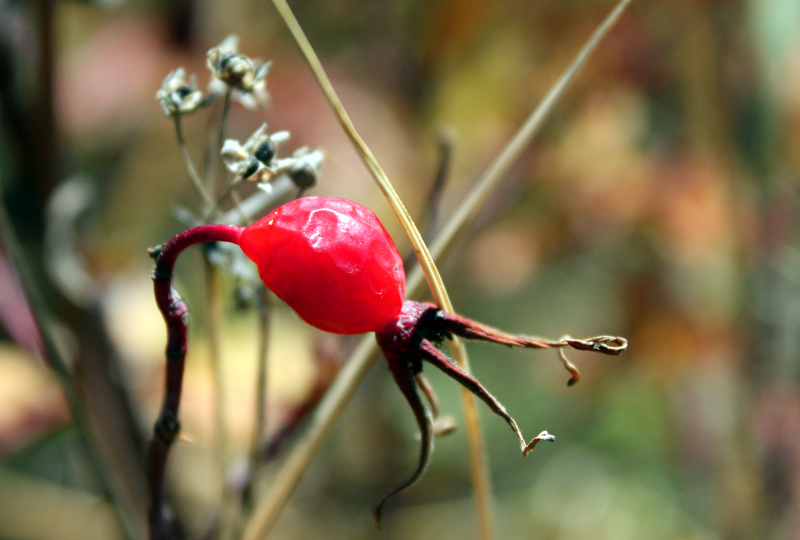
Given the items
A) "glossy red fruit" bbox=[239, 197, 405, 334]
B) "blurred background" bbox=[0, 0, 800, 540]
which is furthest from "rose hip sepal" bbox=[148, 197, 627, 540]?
"blurred background" bbox=[0, 0, 800, 540]

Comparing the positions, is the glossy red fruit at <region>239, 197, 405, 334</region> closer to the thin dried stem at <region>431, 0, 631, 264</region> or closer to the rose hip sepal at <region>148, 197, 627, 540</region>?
the rose hip sepal at <region>148, 197, 627, 540</region>

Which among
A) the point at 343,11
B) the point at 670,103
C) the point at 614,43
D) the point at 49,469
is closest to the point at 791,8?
the point at 614,43

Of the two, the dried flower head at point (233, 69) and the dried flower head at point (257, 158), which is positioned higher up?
the dried flower head at point (233, 69)

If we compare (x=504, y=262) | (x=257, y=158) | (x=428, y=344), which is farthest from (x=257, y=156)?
(x=504, y=262)

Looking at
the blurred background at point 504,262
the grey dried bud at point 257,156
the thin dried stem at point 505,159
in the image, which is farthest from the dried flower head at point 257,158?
the blurred background at point 504,262

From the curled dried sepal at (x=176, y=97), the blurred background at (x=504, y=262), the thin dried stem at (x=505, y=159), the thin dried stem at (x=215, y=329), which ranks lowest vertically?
the blurred background at (x=504, y=262)

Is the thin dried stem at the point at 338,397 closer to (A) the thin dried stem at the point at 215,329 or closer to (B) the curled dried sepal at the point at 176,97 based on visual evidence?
(A) the thin dried stem at the point at 215,329

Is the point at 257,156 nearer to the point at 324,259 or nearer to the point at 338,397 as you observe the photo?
the point at 324,259

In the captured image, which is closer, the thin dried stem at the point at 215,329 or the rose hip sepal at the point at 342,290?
the rose hip sepal at the point at 342,290
